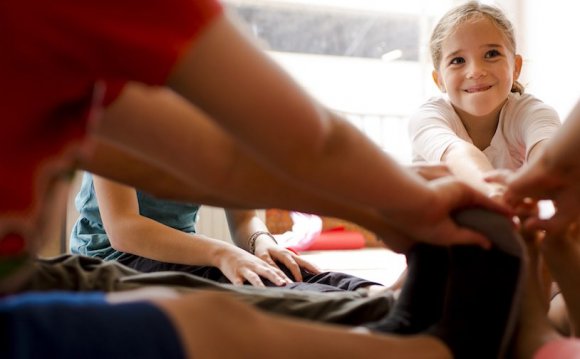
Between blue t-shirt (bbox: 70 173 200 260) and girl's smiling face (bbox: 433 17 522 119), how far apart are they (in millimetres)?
671

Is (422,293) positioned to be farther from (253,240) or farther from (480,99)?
(480,99)

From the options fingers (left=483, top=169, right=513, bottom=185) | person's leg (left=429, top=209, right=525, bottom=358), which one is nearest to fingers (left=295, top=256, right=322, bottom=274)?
fingers (left=483, top=169, right=513, bottom=185)

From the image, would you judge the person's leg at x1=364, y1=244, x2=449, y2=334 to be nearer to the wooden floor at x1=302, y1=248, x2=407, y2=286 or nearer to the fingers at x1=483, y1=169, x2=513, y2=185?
the fingers at x1=483, y1=169, x2=513, y2=185

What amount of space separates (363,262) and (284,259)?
102 centimetres

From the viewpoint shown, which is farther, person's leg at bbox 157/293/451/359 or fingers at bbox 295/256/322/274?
fingers at bbox 295/256/322/274

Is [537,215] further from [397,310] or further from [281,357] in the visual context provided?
[281,357]

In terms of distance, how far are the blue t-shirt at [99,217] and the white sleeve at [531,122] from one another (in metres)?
0.72

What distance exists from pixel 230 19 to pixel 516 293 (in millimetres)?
416

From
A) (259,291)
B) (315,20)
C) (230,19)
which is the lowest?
(259,291)

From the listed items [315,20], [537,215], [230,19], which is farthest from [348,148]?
[315,20]

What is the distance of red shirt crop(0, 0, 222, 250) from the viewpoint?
0.45 metres

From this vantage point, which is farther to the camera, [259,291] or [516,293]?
[259,291]

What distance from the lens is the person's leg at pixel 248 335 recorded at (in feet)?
1.67

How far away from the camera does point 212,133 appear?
0.70m
